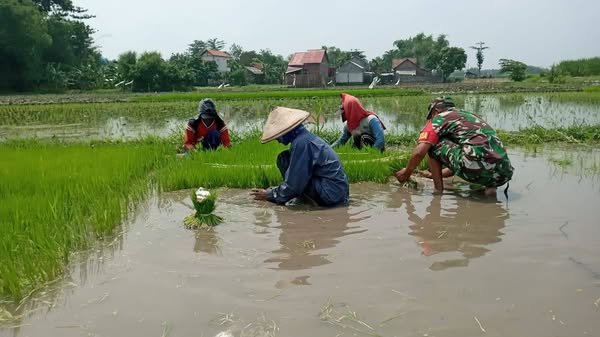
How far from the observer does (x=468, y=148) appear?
13.5ft

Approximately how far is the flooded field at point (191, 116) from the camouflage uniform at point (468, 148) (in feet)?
13.9

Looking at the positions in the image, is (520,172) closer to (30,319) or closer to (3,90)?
(30,319)

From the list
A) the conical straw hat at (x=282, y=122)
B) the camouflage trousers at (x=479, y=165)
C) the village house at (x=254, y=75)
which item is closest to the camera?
the conical straw hat at (x=282, y=122)

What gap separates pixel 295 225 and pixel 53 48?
38.5m

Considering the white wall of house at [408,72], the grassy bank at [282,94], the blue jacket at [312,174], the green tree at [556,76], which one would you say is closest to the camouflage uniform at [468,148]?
the blue jacket at [312,174]

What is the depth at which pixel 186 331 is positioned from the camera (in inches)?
79.1

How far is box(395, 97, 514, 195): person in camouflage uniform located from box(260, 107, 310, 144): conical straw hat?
1.15 m

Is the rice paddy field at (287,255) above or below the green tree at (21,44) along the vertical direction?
below

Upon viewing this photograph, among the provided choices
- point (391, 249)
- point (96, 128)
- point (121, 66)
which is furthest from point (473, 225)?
point (121, 66)

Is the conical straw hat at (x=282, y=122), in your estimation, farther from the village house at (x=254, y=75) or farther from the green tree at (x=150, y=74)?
the village house at (x=254, y=75)

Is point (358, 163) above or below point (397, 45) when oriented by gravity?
below

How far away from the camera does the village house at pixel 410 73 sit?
42406mm

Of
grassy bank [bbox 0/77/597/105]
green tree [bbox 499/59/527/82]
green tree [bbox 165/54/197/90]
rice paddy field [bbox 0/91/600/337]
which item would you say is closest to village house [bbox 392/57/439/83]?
green tree [bbox 499/59/527/82]

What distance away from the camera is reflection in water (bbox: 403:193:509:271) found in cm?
285
